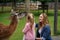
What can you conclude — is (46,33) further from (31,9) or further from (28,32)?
(31,9)

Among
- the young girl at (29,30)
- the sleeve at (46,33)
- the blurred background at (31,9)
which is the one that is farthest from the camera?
the blurred background at (31,9)

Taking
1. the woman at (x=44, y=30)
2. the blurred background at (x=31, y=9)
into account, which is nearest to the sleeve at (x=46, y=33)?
the woman at (x=44, y=30)

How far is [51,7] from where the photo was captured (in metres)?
31.8

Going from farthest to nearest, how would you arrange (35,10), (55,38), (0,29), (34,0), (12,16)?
(34,0)
(35,10)
(55,38)
(12,16)
(0,29)

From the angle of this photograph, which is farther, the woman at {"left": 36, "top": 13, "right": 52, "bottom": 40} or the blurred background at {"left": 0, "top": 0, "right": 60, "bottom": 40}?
the blurred background at {"left": 0, "top": 0, "right": 60, "bottom": 40}

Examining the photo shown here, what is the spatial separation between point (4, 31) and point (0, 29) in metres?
0.12

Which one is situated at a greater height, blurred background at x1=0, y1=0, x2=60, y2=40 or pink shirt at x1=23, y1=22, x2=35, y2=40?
pink shirt at x1=23, y1=22, x2=35, y2=40

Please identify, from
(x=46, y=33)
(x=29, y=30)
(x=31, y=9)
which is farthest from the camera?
(x=31, y=9)

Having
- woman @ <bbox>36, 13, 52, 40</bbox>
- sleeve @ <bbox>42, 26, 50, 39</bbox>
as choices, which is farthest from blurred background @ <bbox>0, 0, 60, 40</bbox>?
sleeve @ <bbox>42, 26, 50, 39</bbox>

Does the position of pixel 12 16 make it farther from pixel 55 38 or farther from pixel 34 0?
pixel 34 0

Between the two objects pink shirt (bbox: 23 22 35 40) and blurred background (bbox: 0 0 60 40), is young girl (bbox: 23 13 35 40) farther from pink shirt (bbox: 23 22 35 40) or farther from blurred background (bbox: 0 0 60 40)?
blurred background (bbox: 0 0 60 40)

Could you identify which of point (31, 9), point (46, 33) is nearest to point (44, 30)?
point (46, 33)

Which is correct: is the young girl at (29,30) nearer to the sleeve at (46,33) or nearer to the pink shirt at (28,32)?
the pink shirt at (28,32)

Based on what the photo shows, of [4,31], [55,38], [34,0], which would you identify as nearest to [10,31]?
[4,31]
